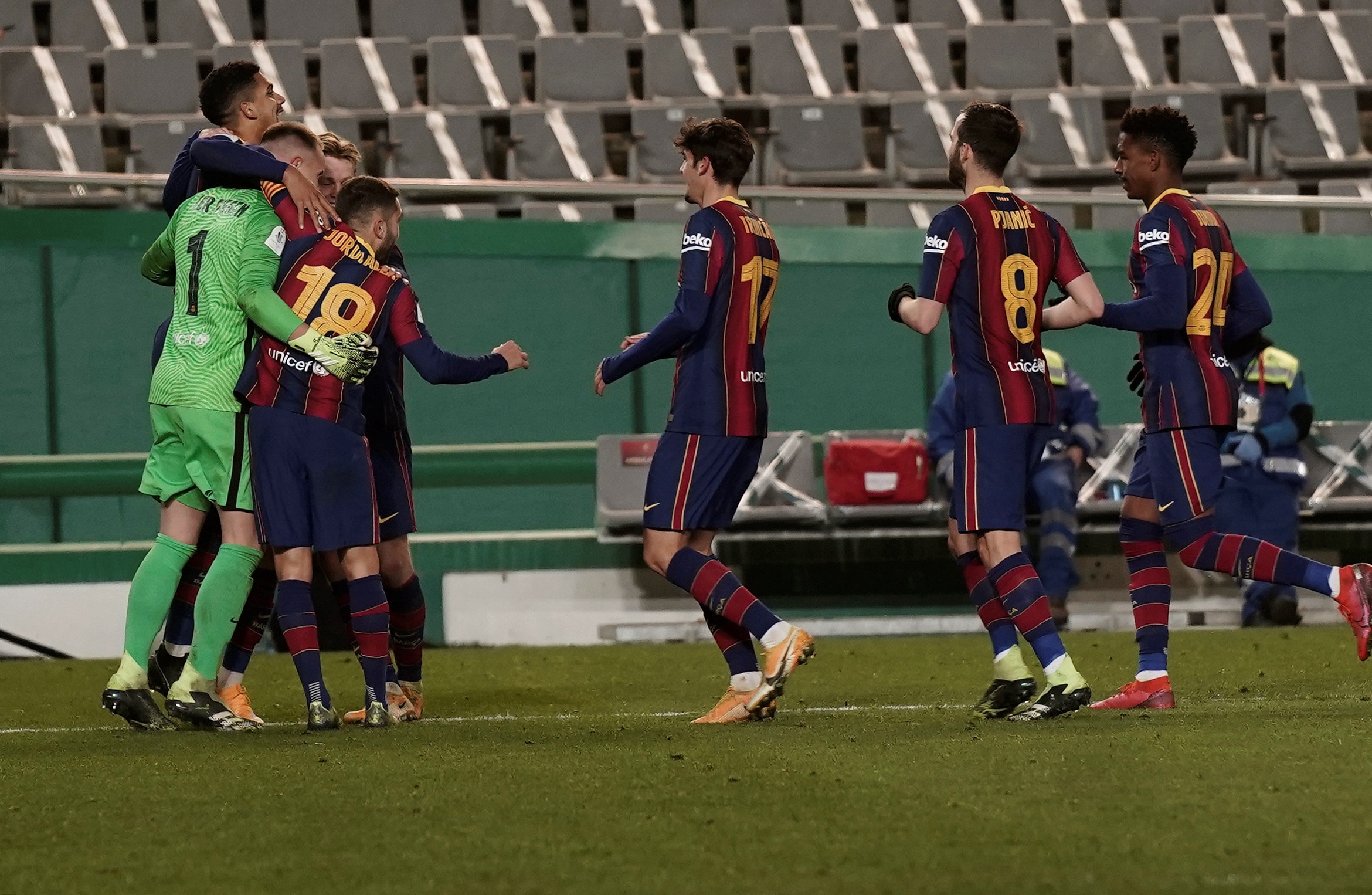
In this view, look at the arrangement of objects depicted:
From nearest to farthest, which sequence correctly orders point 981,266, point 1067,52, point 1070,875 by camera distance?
point 1070,875 < point 981,266 < point 1067,52

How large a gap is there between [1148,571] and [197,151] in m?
3.29

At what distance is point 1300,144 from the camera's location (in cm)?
1292

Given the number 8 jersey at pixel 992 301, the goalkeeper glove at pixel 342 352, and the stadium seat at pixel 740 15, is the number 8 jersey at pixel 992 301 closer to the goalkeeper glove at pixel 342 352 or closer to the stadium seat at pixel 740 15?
the goalkeeper glove at pixel 342 352

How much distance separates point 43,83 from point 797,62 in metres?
5.52

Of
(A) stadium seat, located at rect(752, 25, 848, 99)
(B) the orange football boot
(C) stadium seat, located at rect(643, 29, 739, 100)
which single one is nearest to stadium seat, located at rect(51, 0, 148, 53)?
(C) stadium seat, located at rect(643, 29, 739, 100)

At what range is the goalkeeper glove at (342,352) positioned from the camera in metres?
5.36

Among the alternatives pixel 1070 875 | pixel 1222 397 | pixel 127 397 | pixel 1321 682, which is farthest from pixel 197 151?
pixel 127 397

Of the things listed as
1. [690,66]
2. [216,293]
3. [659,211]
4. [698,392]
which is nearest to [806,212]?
[659,211]

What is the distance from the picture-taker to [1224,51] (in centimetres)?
1387

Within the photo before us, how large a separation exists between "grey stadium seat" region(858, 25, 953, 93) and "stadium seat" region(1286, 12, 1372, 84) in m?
2.65

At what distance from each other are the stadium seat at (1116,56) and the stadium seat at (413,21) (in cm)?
476

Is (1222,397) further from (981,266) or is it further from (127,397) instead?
(127,397)

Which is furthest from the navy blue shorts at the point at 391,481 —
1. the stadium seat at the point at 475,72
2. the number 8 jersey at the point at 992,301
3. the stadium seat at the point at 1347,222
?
the stadium seat at the point at 475,72

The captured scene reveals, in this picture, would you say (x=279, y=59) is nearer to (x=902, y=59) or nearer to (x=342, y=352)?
(x=902, y=59)
